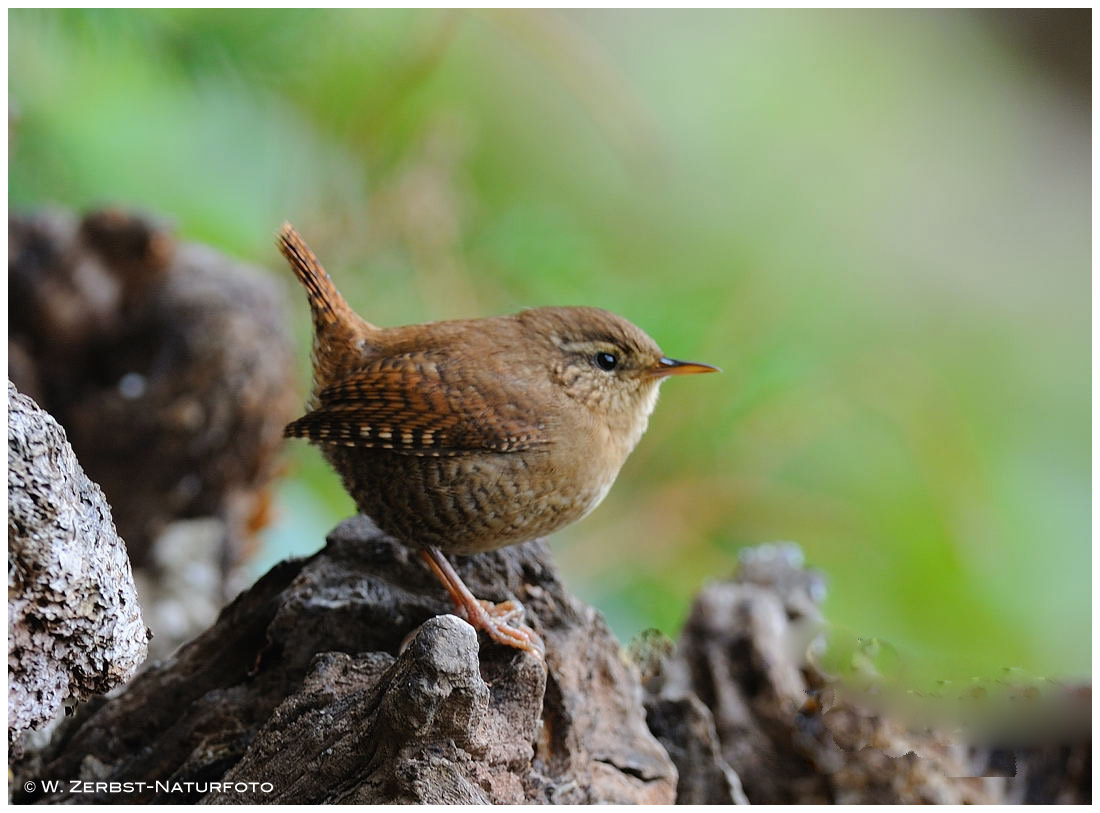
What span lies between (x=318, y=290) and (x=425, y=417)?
0.43 metres

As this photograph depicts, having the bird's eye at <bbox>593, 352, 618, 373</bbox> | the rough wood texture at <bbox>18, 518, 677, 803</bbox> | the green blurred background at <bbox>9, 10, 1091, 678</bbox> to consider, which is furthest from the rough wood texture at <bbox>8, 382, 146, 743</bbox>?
the green blurred background at <bbox>9, 10, 1091, 678</bbox>

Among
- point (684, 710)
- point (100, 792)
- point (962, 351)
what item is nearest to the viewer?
point (100, 792)

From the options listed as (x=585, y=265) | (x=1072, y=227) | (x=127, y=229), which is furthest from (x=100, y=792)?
(x=1072, y=227)

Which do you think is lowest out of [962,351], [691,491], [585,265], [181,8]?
[691,491]

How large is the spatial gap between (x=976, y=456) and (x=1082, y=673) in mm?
1109

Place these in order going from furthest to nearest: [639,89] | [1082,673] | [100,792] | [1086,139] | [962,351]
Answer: [962,351] → [639,89] → [1086,139] → [1082,673] → [100,792]

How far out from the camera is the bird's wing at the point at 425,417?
1.99 meters

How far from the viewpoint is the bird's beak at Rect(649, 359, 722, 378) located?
2.10 metres

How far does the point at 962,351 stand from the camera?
13.3 ft

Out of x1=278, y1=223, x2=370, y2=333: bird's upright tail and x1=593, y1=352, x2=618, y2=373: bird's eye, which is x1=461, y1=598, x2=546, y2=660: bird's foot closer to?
x1=593, y1=352, x2=618, y2=373: bird's eye

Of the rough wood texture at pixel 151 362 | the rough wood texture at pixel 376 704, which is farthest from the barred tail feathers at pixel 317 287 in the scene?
the rough wood texture at pixel 151 362

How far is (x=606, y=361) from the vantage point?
2.16 m

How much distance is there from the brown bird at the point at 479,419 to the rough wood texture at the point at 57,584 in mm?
607

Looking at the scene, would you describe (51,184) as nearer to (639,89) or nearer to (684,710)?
(639,89)
